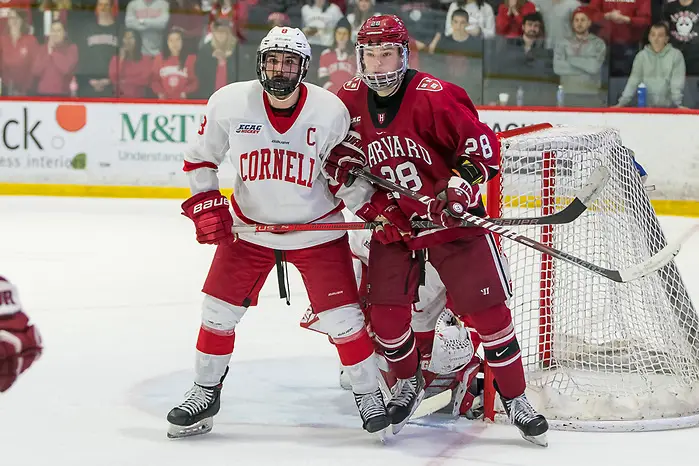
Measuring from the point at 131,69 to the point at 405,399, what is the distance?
5543 mm

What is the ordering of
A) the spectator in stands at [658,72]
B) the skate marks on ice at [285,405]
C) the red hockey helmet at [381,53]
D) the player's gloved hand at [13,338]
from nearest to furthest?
1. the player's gloved hand at [13,338]
2. the red hockey helmet at [381,53]
3. the skate marks on ice at [285,405]
4. the spectator in stands at [658,72]

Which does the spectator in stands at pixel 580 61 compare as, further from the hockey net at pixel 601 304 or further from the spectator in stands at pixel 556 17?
the hockey net at pixel 601 304

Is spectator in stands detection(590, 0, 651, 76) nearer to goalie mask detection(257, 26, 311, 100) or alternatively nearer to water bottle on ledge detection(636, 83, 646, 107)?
water bottle on ledge detection(636, 83, 646, 107)

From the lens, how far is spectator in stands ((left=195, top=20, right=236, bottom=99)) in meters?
7.85

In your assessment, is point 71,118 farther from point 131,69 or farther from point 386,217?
point 386,217

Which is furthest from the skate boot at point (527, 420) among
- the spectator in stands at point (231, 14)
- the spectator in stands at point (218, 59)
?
the spectator in stands at point (231, 14)

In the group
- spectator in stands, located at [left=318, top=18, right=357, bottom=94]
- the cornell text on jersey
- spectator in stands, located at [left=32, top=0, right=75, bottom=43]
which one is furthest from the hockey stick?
spectator in stands, located at [left=32, top=0, right=75, bottom=43]

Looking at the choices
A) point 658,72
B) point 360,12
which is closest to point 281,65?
point 658,72

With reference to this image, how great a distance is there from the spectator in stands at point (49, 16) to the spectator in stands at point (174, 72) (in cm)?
76

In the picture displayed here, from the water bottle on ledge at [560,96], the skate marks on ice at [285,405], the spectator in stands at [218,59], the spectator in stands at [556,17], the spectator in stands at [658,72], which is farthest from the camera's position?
the spectator in stands at [218,59]

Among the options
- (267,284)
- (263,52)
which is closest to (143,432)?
(263,52)

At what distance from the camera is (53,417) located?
2.91m

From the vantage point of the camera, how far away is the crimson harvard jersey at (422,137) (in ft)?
8.96

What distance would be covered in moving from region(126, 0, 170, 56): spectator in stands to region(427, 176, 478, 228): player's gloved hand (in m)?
5.73
